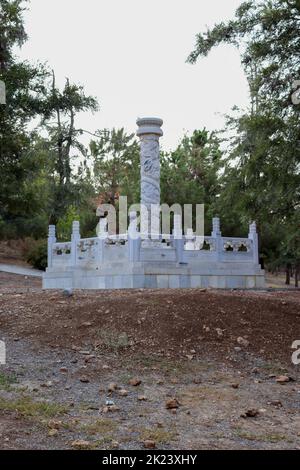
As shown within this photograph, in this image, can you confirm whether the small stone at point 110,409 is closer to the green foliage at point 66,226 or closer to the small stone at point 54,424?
the small stone at point 54,424

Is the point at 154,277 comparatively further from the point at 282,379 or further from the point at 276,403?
the point at 276,403

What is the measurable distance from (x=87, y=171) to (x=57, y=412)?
31.5 meters

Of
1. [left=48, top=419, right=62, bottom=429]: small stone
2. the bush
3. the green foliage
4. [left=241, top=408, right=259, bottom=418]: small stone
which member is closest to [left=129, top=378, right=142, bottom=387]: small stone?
[left=241, top=408, right=259, bottom=418]: small stone

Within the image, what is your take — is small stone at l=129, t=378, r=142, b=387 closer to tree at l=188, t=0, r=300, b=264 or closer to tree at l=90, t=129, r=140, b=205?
tree at l=188, t=0, r=300, b=264

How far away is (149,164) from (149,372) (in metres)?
12.3

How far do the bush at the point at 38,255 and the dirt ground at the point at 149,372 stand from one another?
Result: 18.7 m

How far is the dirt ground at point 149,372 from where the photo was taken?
550cm

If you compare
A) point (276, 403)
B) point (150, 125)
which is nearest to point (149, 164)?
point (150, 125)

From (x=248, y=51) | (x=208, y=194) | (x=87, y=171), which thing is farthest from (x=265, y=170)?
(x=87, y=171)

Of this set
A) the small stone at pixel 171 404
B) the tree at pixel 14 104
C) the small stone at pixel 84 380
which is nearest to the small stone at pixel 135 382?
the small stone at pixel 84 380

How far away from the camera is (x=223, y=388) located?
7.38m

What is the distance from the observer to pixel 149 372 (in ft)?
26.1

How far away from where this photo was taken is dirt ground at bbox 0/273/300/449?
5.50 meters

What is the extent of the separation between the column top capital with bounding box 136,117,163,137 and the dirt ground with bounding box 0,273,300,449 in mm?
8095
